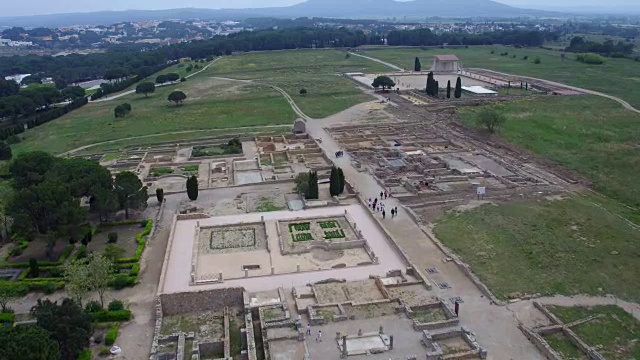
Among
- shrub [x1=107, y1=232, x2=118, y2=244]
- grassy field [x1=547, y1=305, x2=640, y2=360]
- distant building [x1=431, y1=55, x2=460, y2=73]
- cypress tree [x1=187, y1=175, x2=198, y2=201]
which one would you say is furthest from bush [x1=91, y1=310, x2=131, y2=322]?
distant building [x1=431, y1=55, x2=460, y2=73]

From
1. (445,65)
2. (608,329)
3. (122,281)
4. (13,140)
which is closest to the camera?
(608,329)

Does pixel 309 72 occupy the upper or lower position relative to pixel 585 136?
upper

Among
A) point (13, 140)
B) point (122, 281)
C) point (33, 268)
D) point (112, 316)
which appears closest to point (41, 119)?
point (13, 140)

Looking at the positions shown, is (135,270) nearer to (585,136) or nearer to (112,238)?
(112,238)

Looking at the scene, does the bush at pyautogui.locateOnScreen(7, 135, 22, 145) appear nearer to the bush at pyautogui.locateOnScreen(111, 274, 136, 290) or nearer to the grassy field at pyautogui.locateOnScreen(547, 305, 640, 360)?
the bush at pyautogui.locateOnScreen(111, 274, 136, 290)

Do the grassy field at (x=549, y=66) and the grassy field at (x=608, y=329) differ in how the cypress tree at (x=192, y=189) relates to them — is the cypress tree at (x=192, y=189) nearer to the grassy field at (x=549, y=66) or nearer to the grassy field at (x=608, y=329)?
the grassy field at (x=608, y=329)
